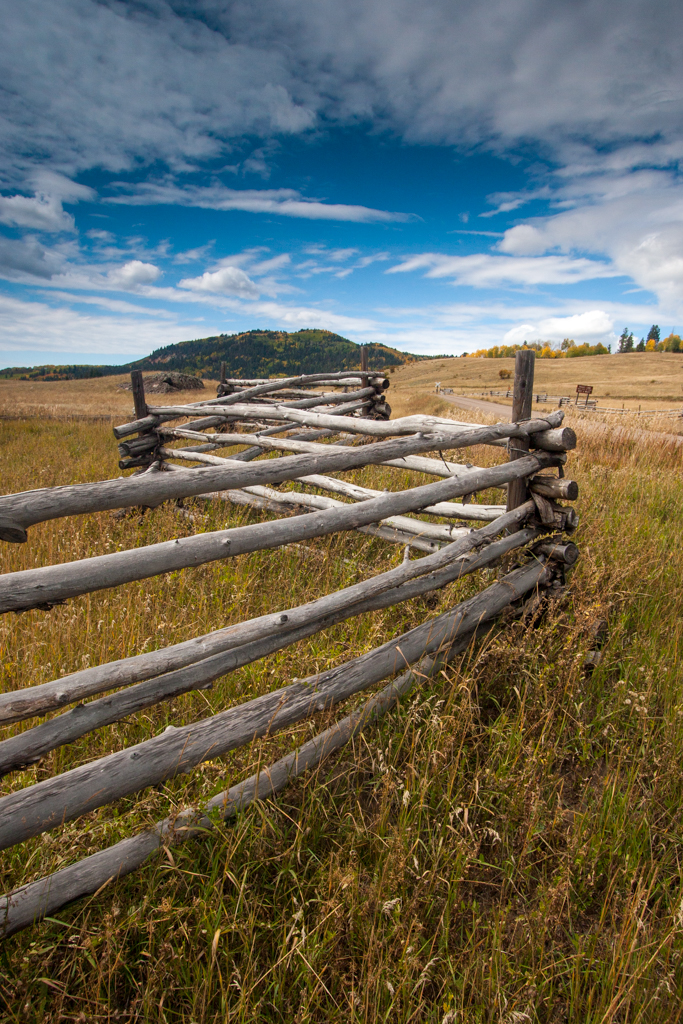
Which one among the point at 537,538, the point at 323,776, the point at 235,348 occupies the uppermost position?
the point at 235,348

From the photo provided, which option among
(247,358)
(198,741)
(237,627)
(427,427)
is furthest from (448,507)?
(247,358)

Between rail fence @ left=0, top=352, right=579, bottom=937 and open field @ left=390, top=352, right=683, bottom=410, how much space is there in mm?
29605

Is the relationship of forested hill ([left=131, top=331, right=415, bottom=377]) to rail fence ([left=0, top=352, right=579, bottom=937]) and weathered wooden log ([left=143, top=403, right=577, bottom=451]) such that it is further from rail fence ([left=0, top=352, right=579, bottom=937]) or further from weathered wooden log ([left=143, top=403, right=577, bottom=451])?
rail fence ([left=0, top=352, right=579, bottom=937])

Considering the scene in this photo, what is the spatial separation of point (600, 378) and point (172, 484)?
195ft

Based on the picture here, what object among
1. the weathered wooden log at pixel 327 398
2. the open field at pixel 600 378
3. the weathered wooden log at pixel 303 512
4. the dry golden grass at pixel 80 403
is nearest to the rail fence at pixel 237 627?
the weathered wooden log at pixel 303 512

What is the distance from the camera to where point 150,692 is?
1647 mm

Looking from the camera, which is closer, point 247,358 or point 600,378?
point 600,378

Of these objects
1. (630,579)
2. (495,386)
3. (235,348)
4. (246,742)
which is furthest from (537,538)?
(235,348)

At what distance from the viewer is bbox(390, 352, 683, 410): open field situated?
35406 mm

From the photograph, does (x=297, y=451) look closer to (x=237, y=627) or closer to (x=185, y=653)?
(x=237, y=627)

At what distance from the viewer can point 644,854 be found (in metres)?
1.76

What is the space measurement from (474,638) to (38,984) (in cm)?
222

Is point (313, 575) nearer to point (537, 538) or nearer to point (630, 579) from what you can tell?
point (537, 538)

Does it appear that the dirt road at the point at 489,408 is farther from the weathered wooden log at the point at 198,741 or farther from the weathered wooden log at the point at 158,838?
the weathered wooden log at the point at 158,838
